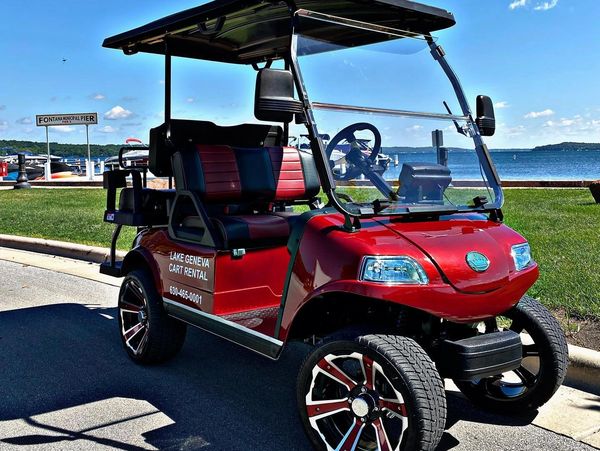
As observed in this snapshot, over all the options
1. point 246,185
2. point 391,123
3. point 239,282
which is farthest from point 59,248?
point 391,123

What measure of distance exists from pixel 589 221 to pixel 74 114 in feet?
97.8

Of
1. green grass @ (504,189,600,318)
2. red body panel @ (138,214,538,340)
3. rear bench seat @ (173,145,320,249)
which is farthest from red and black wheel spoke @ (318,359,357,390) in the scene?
green grass @ (504,189,600,318)

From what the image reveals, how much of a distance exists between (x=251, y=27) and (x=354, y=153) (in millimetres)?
1413

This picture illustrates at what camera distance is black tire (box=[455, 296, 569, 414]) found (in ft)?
11.0

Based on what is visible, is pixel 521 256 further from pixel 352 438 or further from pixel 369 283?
pixel 352 438

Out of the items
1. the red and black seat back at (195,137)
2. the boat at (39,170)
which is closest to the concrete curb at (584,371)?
the red and black seat back at (195,137)

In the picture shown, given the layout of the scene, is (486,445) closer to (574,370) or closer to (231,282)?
(574,370)

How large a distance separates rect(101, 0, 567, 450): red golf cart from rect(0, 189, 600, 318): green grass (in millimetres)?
431

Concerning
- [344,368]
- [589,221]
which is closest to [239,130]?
[344,368]

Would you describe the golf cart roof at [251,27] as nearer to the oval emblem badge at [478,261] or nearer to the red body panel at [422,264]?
the red body panel at [422,264]

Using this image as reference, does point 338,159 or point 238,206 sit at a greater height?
point 338,159

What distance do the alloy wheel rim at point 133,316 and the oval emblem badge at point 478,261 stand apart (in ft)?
7.78

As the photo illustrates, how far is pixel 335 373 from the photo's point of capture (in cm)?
295

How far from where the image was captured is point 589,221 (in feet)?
31.4
